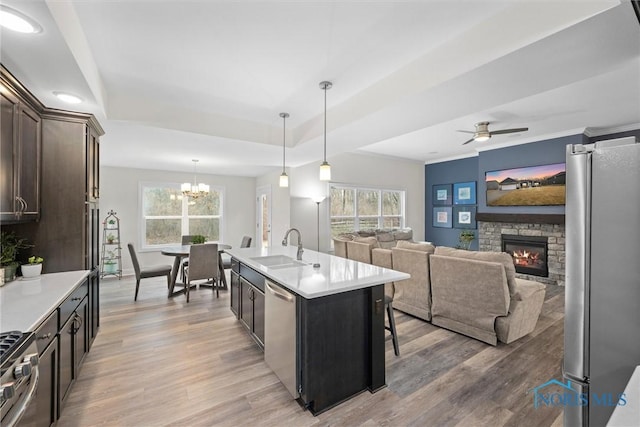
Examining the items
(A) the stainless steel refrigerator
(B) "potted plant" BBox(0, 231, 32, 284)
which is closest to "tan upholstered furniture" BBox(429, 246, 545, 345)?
(A) the stainless steel refrigerator

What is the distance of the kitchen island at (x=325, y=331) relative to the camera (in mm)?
1897

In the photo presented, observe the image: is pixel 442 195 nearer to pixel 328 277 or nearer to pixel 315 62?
pixel 315 62

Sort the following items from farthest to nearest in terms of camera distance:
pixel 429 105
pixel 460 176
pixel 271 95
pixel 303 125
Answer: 1. pixel 460 176
2. pixel 303 125
3. pixel 271 95
4. pixel 429 105

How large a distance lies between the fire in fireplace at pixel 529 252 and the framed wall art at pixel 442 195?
192 cm

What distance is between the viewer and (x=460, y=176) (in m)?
7.29

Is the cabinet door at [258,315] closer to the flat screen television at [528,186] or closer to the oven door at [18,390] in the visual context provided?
the oven door at [18,390]

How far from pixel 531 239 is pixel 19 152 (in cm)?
737

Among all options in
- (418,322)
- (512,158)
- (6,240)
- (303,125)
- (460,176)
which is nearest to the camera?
(6,240)

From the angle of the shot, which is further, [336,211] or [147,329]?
[336,211]

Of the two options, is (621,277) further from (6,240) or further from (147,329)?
(147,329)

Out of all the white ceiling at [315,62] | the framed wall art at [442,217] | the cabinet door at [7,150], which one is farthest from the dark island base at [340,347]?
the framed wall art at [442,217]

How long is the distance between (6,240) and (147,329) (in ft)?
5.41

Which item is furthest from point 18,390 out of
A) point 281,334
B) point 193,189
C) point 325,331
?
point 193,189

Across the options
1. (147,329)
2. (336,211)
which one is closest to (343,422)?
(147,329)
